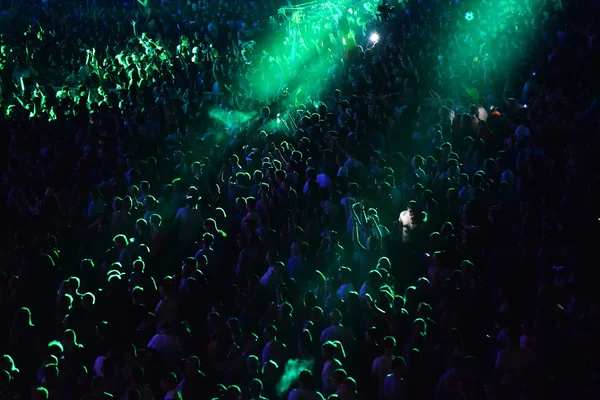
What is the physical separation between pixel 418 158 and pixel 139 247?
3612 mm

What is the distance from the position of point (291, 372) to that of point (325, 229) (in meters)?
2.08

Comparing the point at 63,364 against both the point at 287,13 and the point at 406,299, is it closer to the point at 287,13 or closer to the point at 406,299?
the point at 406,299

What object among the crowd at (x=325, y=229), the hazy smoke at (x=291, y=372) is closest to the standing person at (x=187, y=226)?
the crowd at (x=325, y=229)

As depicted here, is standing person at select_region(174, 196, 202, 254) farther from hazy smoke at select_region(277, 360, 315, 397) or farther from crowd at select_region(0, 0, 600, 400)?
hazy smoke at select_region(277, 360, 315, 397)

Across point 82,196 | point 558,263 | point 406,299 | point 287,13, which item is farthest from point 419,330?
point 287,13

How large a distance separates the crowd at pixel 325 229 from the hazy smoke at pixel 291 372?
0.01 metres

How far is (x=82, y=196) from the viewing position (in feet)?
25.5

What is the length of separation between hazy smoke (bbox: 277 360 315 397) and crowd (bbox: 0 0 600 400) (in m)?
0.01

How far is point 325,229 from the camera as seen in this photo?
265 inches

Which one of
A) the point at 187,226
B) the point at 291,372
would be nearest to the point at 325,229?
the point at 187,226

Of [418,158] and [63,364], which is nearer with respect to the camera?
[63,364]

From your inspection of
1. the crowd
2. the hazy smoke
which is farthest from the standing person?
the hazy smoke

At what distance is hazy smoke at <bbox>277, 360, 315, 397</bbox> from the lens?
493cm

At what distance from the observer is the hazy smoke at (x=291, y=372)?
493 centimetres
